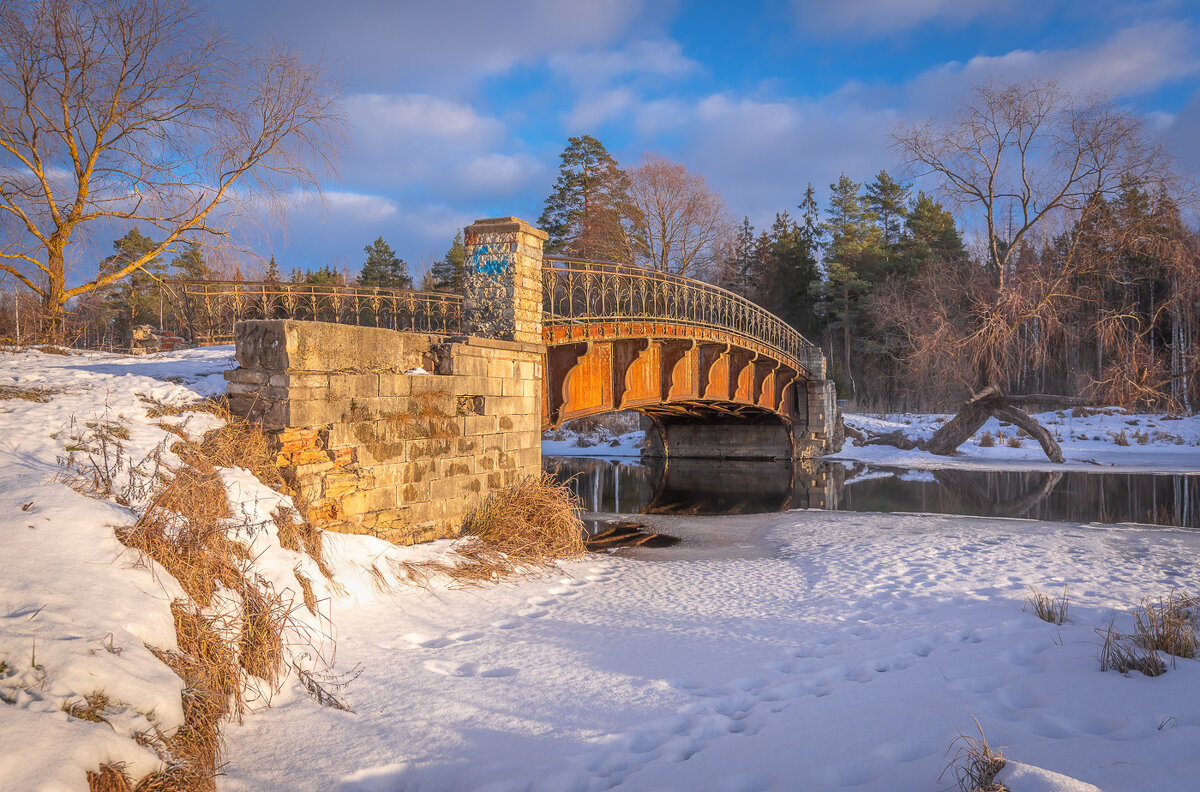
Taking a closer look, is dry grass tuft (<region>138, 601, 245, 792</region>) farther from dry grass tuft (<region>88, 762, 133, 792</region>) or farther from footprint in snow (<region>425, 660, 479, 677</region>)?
footprint in snow (<region>425, 660, 479, 677</region>)

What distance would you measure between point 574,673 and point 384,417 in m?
4.06

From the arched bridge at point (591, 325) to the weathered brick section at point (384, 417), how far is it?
1.26m

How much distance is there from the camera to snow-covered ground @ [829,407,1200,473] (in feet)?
72.9

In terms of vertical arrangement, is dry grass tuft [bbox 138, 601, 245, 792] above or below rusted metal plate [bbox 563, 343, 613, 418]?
below

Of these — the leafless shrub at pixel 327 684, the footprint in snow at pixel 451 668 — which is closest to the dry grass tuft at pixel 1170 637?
the footprint in snow at pixel 451 668

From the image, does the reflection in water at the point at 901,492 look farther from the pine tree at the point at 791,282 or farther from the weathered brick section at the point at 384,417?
the pine tree at the point at 791,282

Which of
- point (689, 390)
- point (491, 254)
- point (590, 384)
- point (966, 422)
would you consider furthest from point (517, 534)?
point (966, 422)

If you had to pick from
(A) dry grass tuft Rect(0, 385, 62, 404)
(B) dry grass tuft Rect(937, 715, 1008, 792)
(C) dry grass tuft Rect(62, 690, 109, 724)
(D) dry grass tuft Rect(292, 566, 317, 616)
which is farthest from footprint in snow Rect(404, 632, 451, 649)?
(A) dry grass tuft Rect(0, 385, 62, 404)

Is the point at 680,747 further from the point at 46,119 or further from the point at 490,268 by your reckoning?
the point at 46,119

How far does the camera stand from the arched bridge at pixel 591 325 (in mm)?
9906

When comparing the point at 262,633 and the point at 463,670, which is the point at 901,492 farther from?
the point at 262,633

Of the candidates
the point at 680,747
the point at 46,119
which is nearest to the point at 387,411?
the point at 680,747

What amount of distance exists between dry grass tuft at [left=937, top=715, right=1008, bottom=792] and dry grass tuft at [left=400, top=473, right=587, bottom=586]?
15.5 feet

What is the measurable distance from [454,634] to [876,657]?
10.5 feet
